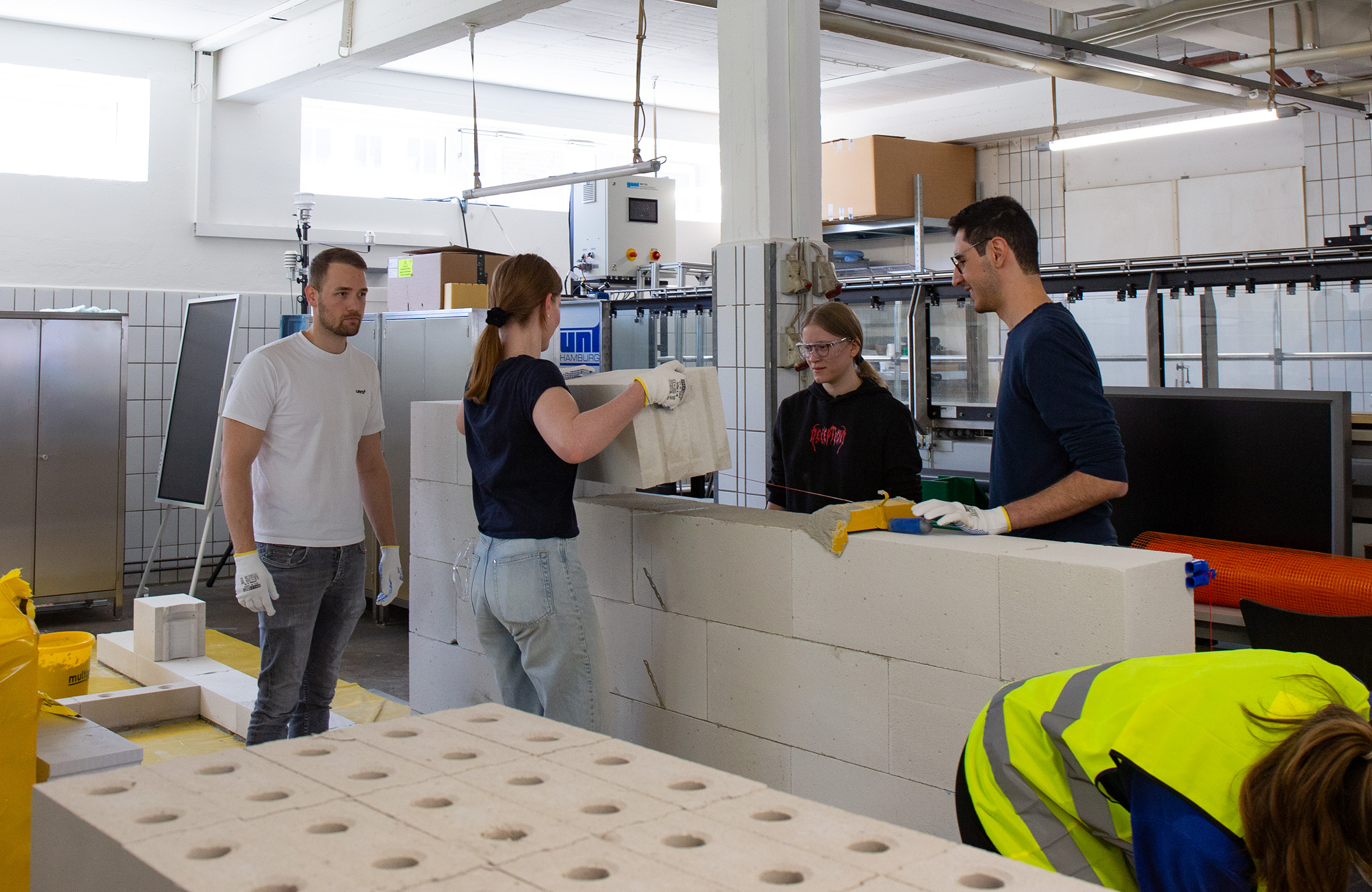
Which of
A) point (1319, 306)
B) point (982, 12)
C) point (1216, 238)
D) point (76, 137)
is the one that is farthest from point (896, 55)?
point (76, 137)

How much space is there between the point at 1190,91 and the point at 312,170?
5.78m

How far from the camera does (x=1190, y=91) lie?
6801mm

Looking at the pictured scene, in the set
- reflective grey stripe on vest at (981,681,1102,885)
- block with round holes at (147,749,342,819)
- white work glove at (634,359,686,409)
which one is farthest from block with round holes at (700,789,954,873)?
white work glove at (634,359,686,409)

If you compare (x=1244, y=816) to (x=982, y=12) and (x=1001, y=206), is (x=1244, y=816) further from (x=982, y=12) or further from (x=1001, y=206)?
(x=982, y=12)

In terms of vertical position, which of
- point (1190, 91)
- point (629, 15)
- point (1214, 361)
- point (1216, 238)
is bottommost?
point (1214, 361)

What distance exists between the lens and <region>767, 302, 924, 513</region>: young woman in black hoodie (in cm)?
288

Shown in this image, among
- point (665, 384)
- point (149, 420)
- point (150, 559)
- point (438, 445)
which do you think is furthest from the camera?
point (149, 420)

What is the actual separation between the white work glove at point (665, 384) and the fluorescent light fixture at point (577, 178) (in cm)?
302

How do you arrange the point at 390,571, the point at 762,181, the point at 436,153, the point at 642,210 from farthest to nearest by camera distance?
the point at 436,153, the point at 642,210, the point at 762,181, the point at 390,571

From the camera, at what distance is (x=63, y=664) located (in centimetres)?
338

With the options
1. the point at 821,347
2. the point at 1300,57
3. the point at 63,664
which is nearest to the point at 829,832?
the point at 821,347

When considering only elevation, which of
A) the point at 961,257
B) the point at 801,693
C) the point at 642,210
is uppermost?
the point at 642,210

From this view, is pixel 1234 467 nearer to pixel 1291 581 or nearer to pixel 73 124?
pixel 1291 581

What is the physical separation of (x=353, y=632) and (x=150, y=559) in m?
1.86
